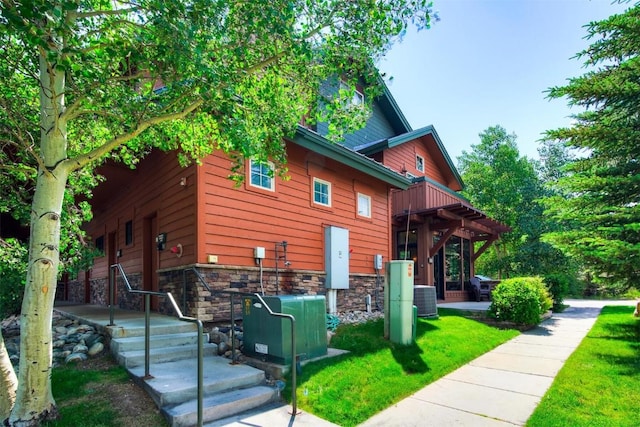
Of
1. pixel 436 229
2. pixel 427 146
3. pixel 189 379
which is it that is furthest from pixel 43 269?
pixel 427 146

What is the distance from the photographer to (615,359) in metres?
5.47

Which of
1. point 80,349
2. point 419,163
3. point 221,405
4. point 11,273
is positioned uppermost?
point 419,163

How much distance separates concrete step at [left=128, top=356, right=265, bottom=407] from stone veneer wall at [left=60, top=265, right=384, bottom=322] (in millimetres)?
998

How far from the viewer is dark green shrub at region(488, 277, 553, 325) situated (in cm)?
805

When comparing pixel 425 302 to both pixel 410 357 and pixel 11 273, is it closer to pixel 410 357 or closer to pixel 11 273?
pixel 410 357

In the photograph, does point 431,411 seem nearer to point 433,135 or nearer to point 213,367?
point 213,367

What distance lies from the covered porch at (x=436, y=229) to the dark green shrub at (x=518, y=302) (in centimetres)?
345

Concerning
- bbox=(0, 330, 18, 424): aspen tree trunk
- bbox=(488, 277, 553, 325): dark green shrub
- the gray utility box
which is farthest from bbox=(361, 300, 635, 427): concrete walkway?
bbox=(0, 330, 18, 424): aspen tree trunk

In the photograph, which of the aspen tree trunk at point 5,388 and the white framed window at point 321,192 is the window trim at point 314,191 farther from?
the aspen tree trunk at point 5,388

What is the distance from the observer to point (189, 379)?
13.0ft

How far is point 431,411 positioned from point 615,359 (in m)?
3.54

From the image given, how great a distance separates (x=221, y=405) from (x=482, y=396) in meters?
2.85

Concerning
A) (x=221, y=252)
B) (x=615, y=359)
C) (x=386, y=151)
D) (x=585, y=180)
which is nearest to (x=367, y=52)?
(x=221, y=252)

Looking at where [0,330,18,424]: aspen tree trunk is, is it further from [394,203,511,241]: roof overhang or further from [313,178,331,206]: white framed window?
[394,203,511,241]: roof overhang
